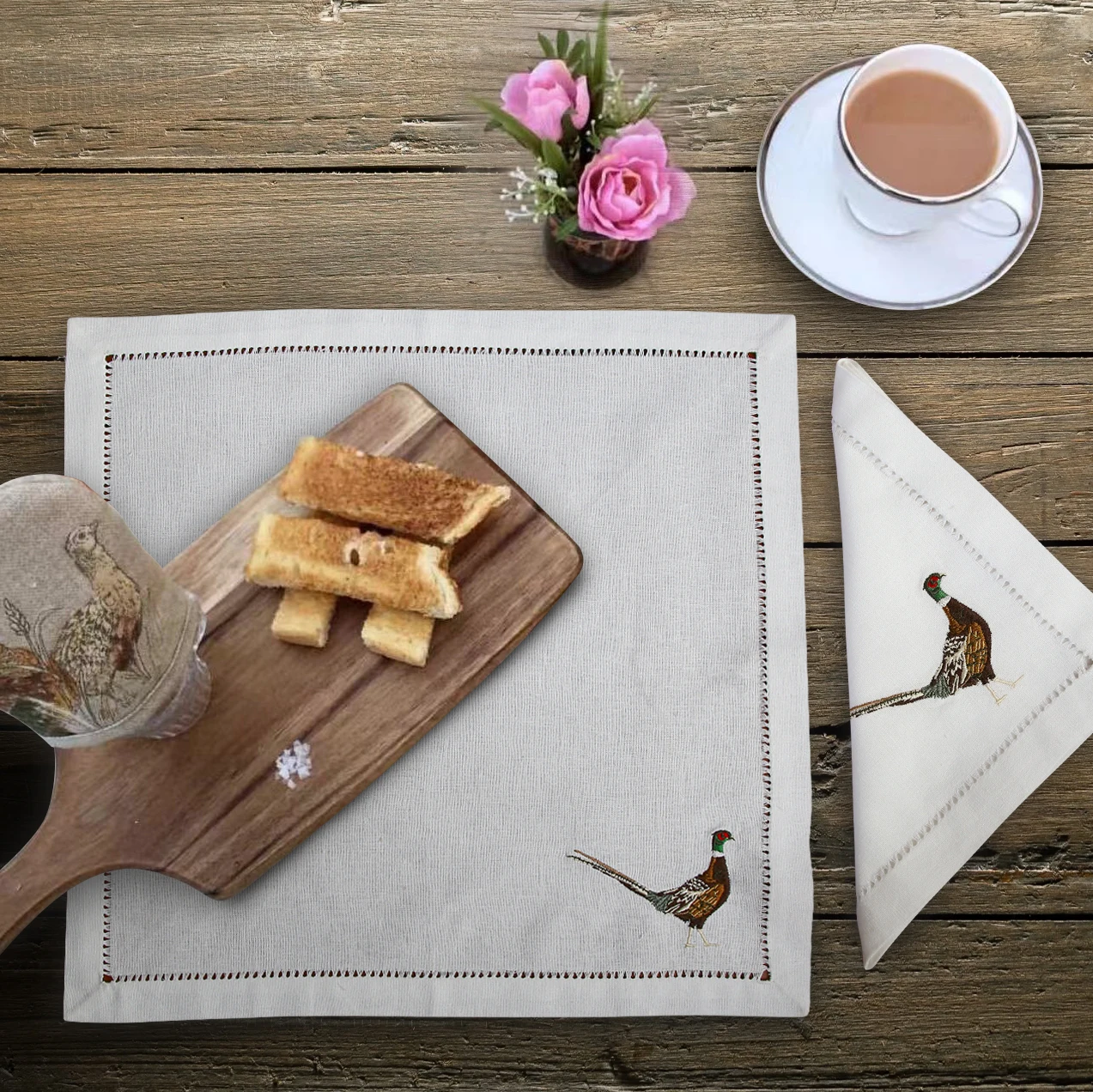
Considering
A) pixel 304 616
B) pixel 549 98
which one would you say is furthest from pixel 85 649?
pixel 549 98

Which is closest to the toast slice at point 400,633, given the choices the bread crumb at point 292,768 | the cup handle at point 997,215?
the bread crumb at point 292,768

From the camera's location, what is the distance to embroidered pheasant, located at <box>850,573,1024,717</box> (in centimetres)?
84

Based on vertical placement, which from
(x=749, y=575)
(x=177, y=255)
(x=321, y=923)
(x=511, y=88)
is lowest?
(x=321, y=923)

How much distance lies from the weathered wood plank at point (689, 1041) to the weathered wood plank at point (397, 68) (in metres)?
0.72

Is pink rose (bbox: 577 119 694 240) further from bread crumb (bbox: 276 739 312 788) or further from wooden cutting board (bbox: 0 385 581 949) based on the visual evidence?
bread crumb (bbox: 276 739 312 788)

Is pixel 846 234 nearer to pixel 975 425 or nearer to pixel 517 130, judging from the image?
pixel 975 425

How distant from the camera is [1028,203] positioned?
85 centimetres

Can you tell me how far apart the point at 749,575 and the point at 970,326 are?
30 centimetres

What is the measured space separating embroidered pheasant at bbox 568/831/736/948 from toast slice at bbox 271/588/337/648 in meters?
0.29

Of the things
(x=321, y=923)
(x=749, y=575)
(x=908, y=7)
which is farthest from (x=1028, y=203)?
(x=321, y=923)

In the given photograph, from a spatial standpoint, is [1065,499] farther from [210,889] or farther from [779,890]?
[210,889]

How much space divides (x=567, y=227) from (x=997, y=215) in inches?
14.6

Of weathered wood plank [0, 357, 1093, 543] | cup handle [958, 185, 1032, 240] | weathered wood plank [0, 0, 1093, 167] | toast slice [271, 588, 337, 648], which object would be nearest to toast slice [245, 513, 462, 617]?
toast slice [271, 588, 337, 648]

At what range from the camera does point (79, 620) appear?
610 mm
